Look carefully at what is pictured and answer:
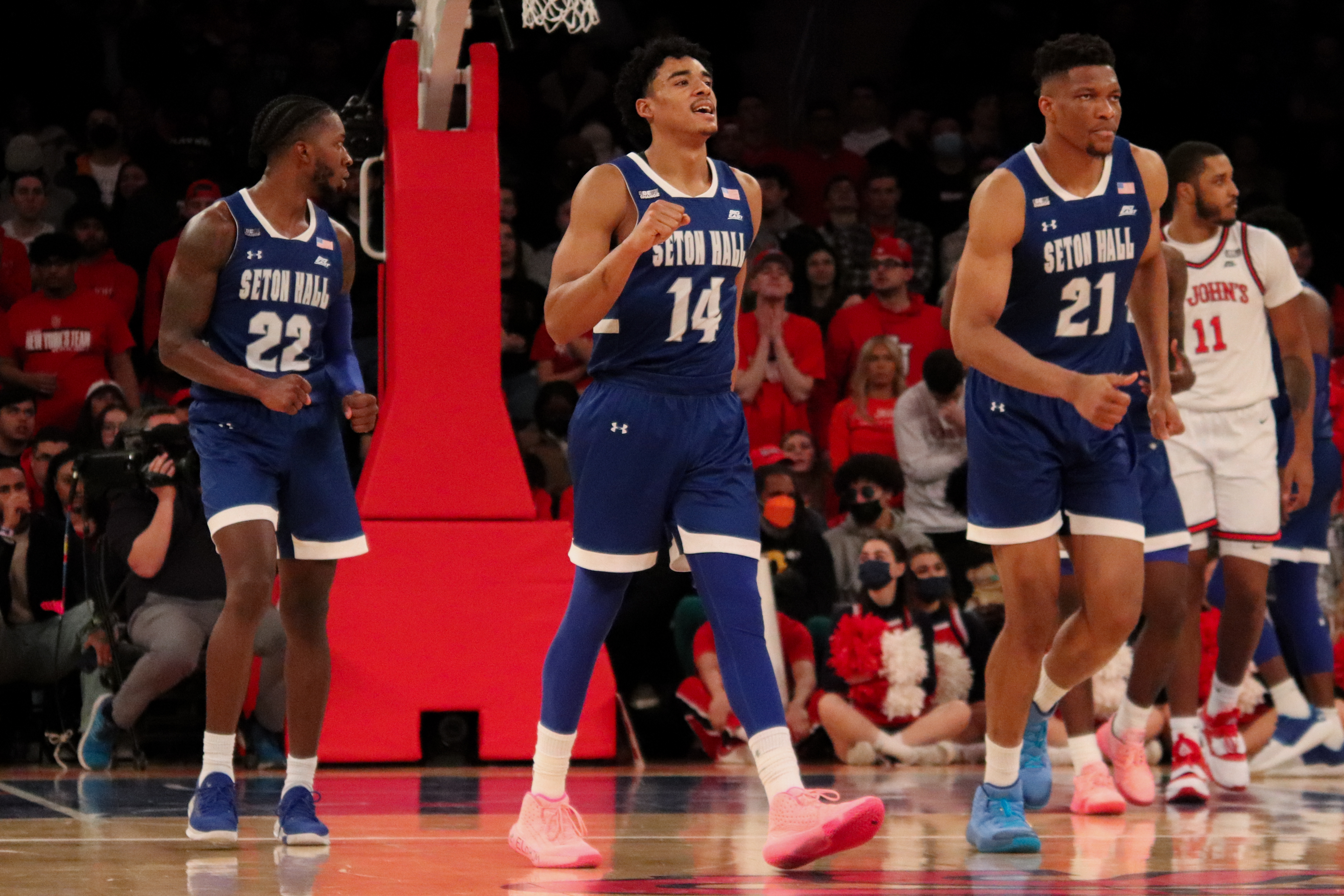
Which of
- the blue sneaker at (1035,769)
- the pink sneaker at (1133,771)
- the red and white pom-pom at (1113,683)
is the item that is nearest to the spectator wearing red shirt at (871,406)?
the red and white pom-pom at (1113,683)

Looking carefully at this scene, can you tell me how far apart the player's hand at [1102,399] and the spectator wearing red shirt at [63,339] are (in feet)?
21.9

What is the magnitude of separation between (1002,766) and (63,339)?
6.77 metres

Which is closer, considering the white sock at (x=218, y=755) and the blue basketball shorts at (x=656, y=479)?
the blue basketball shorts at (x=656, y=479)

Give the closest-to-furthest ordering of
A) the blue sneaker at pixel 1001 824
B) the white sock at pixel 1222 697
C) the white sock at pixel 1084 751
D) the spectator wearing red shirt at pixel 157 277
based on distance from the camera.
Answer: the blue sneaker at pixel 1001 824
the white sock at pixel 1084 751
the white sock at pixel 1222 697
the spectator wearing red shirt at pixel 157 277

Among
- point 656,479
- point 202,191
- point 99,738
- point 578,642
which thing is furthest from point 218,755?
point 202,191

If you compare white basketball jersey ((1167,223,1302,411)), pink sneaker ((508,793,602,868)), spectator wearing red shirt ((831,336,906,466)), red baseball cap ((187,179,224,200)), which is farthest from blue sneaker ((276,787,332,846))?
red baseball cap ((187,179,224,200))

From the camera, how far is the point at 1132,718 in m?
6.66

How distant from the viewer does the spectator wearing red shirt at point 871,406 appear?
33.1ft

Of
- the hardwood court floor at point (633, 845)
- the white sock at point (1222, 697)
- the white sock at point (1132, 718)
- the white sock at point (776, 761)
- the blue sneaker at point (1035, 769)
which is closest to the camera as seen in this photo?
the hardwood court floor at point (633, 845)

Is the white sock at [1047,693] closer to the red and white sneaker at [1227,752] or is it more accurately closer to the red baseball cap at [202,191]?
the red and white sneaker at [1227,752]

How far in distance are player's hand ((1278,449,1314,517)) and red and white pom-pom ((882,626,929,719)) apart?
1.77m

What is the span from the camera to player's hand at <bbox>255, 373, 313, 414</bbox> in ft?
16.5

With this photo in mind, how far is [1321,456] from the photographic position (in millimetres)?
8250

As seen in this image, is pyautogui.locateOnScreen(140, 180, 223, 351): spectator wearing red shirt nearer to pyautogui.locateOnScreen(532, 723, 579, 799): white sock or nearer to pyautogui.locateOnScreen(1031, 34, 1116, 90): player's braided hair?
pyautogui.locateOnScreen(532, 723, 579, 799): white sock
